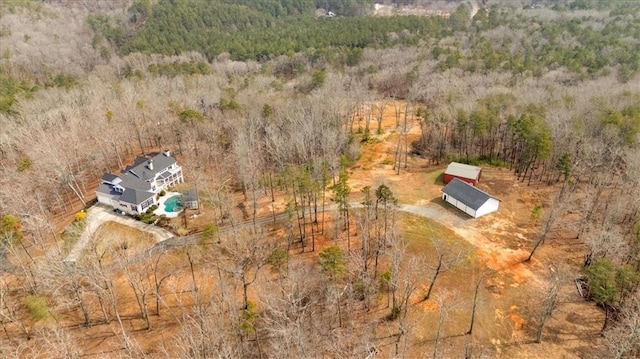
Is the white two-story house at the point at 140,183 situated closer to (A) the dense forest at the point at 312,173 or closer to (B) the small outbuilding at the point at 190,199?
(A) the dense forest at the point at 312,173

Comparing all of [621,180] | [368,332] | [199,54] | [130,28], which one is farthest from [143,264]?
[130,28]

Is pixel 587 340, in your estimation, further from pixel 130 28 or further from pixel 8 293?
pixel 130 28

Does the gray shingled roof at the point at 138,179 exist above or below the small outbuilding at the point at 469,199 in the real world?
above

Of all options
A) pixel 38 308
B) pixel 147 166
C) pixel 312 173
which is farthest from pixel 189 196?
pixel 38 308

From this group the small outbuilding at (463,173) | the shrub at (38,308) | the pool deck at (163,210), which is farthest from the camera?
the small outbuilding at (463,173)

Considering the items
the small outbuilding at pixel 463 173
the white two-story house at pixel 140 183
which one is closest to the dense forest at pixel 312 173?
the white two-story house at pixel 140 183

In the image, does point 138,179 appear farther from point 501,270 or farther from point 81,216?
point 501,270
